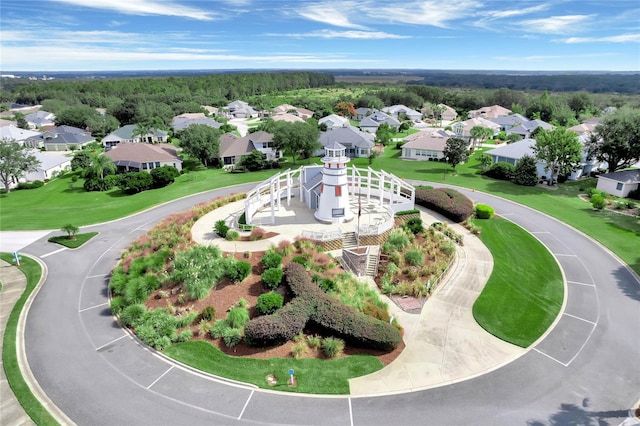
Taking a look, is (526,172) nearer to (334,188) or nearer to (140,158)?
(334,188)

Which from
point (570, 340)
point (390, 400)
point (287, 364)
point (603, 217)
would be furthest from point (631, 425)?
point (603, 217)

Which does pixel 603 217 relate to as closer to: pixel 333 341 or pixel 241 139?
pixel 333 341

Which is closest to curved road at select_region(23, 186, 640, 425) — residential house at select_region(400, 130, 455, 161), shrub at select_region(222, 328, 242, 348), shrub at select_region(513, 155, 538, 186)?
shrub at select_region(222, 328, 242, 348)

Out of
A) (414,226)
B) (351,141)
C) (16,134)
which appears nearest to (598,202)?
(414,226)

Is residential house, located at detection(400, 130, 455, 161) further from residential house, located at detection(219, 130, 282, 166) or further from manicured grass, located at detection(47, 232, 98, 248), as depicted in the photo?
manicured grass, located at detection(47, 232, 98, 248)

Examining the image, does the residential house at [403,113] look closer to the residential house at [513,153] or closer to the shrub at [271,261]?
the residential house at [513,153]

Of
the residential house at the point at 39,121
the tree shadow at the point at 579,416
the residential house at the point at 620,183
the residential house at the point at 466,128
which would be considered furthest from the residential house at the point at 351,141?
the residential house at the point at 39,121
